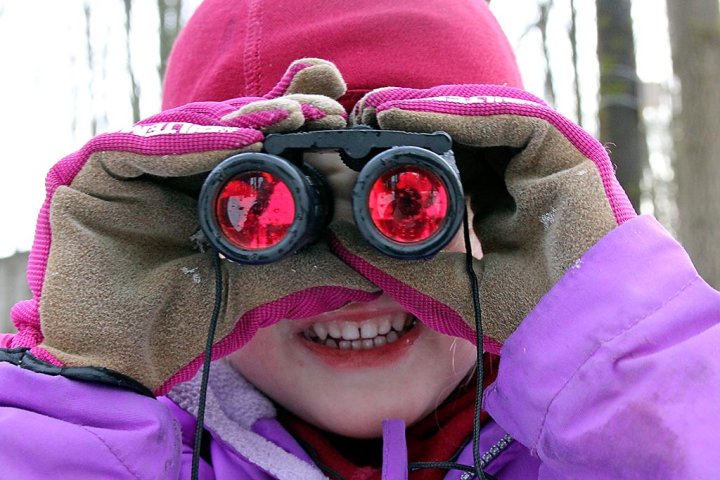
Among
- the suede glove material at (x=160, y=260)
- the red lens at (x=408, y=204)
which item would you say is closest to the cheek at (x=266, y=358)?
the suede glove material at (x=160, y=260)

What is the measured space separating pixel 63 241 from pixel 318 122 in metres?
0.35

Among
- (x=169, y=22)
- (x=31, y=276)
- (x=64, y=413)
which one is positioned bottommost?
(x=169, y=22)

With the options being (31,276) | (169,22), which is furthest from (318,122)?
(169,22)

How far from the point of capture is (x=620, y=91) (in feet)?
12.0

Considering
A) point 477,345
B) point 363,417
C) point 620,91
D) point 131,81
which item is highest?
point 477,345

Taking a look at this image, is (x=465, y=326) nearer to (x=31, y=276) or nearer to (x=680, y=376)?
(x=680, y=376)

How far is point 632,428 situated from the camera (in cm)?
77

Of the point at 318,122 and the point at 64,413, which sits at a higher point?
the point at 318,122

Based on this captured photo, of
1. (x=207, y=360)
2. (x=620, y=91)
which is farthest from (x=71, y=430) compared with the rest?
(x=620, y=91)

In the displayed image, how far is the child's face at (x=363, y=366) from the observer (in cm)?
107

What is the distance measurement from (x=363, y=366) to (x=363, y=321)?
0.22ft

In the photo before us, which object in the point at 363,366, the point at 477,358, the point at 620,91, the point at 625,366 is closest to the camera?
the point at 625,366

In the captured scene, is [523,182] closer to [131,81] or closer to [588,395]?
[588,395]

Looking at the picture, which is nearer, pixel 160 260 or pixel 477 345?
pixel 477 345
